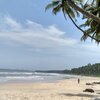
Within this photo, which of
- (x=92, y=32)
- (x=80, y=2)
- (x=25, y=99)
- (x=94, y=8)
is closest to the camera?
(x=25, y=99)

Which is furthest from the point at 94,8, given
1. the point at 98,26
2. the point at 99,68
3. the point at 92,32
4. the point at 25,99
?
the point at 99,68

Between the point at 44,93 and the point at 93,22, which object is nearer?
the point at 44,93

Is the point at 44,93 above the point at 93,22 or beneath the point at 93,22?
beneath

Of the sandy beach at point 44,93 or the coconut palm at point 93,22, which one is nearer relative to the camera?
the sandy beach at point 44,93

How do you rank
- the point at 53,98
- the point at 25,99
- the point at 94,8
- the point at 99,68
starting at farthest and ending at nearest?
the point at 99,68, the point at 94,8, the point at 53,98, the point at 25,99

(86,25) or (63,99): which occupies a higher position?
(86,25)

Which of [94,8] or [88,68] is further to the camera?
[88,68]

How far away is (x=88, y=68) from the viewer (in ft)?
518

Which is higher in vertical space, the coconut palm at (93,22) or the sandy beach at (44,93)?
the coconut palm at (93,22)

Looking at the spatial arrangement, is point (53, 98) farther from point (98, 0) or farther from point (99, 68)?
point (99, 68)

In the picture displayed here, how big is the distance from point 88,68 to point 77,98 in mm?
137320

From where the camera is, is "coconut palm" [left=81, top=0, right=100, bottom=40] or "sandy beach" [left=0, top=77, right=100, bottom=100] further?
"coconut palm" [left=81, top=0, right=100, bottom=40]

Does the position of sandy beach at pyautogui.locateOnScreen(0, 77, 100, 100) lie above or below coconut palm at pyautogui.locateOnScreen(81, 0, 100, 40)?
below

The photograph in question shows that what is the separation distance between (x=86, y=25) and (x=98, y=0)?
9.09m
